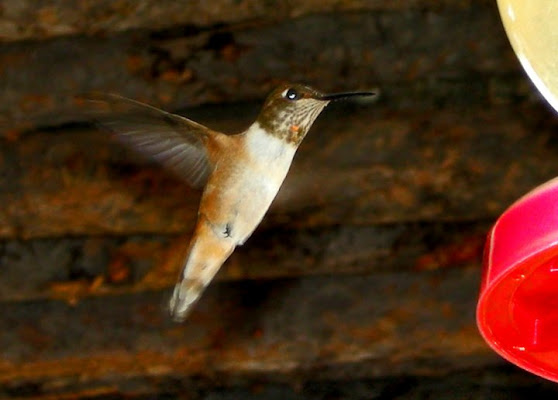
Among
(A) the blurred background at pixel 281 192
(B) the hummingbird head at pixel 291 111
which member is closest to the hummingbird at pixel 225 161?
(B) the hummingbird head at pixel 291 111

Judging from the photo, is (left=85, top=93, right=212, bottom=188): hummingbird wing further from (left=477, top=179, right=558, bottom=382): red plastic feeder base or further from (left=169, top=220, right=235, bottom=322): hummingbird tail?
(left=477, top=179, right=558, bottom=382): red plastic feeder base

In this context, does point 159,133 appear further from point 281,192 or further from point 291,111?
point 281,192

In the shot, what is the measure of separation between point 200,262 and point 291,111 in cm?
29

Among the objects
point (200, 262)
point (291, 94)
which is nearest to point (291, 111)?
point (291, 94)

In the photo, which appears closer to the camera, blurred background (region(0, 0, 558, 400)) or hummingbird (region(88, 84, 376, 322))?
hummingbird (region(88, 84, 376, 322))

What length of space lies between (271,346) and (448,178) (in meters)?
0.56

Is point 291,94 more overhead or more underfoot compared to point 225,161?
more overhead

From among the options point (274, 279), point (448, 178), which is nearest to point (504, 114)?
point (448, 178)

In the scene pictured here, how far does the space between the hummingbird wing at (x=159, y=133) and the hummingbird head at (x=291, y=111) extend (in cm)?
10

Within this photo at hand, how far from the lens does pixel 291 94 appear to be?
1.53m

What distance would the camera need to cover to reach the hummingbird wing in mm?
1384

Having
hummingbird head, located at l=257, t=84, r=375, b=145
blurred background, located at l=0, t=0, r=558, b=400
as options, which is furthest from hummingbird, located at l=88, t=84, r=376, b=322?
blurred background, located at l=0, t=0, r=558, b=400

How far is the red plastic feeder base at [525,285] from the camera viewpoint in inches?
43.8

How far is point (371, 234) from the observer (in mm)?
2107
